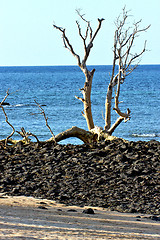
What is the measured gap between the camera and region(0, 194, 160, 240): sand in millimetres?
5363

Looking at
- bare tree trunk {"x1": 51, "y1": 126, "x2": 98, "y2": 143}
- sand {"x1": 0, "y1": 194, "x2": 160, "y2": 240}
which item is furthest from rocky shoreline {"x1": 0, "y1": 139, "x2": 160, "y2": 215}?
bare tree trunk {"x1": 51, "y1": 126, "x2": 98, "y2": 143}

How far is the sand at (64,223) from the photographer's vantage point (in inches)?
211

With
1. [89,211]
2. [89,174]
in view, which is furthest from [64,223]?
[89,174]

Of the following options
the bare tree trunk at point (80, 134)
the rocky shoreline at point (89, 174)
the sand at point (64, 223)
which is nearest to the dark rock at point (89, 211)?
the sand at point (64, 223)

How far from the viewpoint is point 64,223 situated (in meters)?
6.03

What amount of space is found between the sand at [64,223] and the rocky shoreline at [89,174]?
0.55 m

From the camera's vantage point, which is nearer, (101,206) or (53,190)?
(101,206)

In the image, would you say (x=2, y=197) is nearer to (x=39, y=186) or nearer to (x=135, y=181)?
(x=39, y=186)

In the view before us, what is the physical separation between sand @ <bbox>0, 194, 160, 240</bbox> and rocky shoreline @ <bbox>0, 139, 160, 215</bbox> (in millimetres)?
547

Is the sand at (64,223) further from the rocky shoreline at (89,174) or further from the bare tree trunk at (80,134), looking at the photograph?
the bare tree trunk at (80,134)

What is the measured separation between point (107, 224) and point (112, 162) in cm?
360

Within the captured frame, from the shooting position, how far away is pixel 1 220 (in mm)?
5887

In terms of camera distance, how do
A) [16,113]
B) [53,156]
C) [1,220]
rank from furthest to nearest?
[16,113]
[53,156]
[1,220]

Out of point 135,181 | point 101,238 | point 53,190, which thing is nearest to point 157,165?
point 135,181
